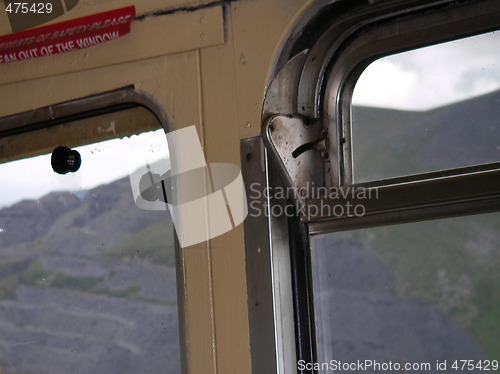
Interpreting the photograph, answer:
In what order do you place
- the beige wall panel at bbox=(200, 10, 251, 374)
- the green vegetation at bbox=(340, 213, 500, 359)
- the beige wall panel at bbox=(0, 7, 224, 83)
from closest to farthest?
the green vegetation at bbox=(340, 213, 500, 359) → the beige wall panel at bbox=(200, 10, 251, 374) → the beige wall panel at bbox=(0, 7, 224, 83)

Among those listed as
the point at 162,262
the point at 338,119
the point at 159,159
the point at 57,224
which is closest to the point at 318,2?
the point at 338,119

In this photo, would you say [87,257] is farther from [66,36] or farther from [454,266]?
[454,266]

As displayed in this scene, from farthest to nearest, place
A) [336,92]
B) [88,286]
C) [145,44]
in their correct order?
[88,286], [145,44], [336,92]

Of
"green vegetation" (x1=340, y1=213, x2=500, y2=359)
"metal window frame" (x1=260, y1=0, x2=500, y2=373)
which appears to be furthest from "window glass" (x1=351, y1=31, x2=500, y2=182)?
"green vegetation" (x1=340, y1=213, x2=500, y2=359)

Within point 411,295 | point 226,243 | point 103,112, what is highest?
point 103,112

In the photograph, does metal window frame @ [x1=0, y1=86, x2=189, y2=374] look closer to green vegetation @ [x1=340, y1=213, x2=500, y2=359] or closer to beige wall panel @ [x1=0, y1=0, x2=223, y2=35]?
beige wall panel @ [x1=0, y1=0, x2=223, y2=35]

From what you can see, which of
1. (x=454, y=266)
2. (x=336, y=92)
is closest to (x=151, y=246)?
(x=336, y=92)

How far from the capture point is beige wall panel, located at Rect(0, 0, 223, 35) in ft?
6.44

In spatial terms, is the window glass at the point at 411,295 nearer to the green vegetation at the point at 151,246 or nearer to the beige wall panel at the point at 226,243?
the beige wall panel at the point at 226,243

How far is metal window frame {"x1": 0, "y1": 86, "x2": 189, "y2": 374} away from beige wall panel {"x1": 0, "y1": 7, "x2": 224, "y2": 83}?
9 centimetres

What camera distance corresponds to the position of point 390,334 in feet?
5.71

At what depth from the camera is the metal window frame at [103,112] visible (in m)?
1.90

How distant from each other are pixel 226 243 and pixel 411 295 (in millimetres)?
454

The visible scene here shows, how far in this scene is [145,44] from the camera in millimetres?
2000
